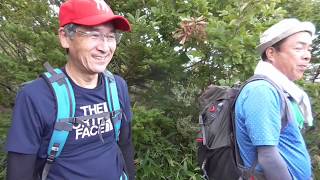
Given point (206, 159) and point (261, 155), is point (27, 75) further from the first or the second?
point (261, 155)

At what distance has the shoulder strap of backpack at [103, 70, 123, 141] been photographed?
230cm

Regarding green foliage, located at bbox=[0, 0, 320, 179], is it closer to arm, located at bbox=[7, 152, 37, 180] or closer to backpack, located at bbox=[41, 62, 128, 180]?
backpack, located at bbox=[41, 62, 128, 180]

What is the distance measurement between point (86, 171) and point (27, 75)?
1831mm

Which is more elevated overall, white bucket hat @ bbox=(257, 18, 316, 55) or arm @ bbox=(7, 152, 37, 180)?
white bucket hat @ bbox=(257, 18, 316, 55)

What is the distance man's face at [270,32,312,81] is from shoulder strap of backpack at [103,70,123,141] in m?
1.05

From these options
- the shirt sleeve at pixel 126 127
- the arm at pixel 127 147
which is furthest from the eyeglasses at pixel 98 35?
the arm at pixel 127 147

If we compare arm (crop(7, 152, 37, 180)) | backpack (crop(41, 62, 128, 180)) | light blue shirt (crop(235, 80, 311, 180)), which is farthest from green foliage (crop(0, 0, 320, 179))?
arm (crop(7, 152, 37, 180))

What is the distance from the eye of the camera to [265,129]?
2184 millimetres

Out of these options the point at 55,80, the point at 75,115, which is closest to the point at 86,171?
the point at 75,115

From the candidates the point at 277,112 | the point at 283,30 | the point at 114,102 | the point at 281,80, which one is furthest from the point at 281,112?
the point at 114,102

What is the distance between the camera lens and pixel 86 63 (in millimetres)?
2211

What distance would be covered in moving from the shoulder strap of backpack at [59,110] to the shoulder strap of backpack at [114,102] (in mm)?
264

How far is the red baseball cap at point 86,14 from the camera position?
216 centimetres

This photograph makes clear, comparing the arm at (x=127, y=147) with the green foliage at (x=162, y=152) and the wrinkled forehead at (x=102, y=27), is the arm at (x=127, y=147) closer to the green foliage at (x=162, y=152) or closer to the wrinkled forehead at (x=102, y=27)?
the wrinkled forehead at (x=102, y=27)
